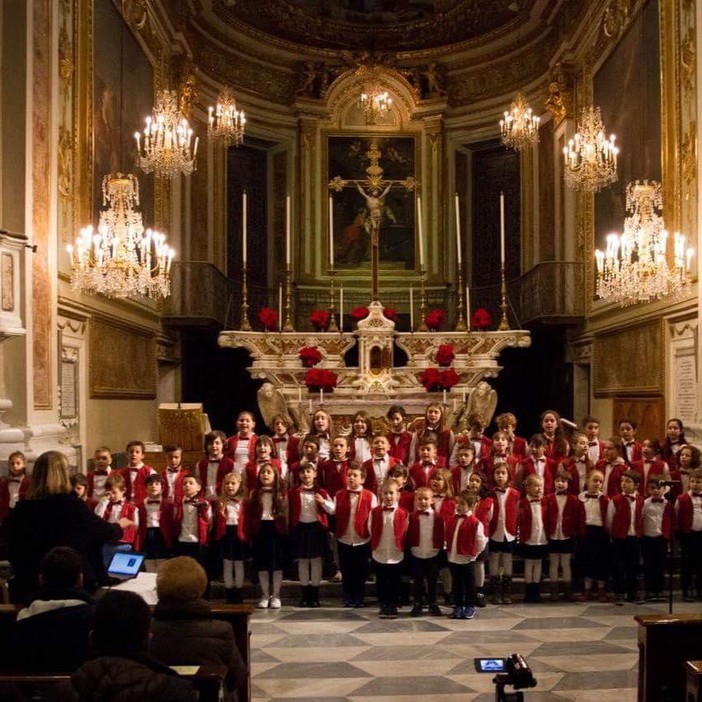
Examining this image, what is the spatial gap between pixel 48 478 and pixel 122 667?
7.42 feet

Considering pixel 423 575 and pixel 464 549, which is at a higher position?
pixel 464 549

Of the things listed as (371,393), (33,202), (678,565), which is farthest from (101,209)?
(678,565)

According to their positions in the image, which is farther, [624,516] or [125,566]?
[624,516]

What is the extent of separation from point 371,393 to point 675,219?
427 cm

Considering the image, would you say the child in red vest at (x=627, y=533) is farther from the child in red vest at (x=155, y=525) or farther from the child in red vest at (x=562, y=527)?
the child in red vest at (x=155, y=525)

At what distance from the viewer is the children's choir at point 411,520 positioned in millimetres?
7797

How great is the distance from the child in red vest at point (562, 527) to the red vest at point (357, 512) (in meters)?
1.58

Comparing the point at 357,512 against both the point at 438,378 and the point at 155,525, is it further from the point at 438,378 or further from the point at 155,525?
the point at 438,378

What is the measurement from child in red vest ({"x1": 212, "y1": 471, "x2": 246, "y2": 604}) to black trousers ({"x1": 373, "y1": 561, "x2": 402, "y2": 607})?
118cm

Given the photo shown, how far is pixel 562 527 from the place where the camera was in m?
8.21

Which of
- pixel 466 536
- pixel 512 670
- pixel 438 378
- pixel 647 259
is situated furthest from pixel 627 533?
pixel 512 670

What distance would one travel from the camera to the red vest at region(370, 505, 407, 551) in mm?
7746

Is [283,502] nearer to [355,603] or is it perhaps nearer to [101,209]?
[355,603]

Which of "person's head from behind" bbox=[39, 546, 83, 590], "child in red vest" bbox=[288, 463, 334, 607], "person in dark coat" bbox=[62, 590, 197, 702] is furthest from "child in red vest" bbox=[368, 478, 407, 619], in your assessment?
"person in dark coat" bbox=[62, 590, 197, 702]
